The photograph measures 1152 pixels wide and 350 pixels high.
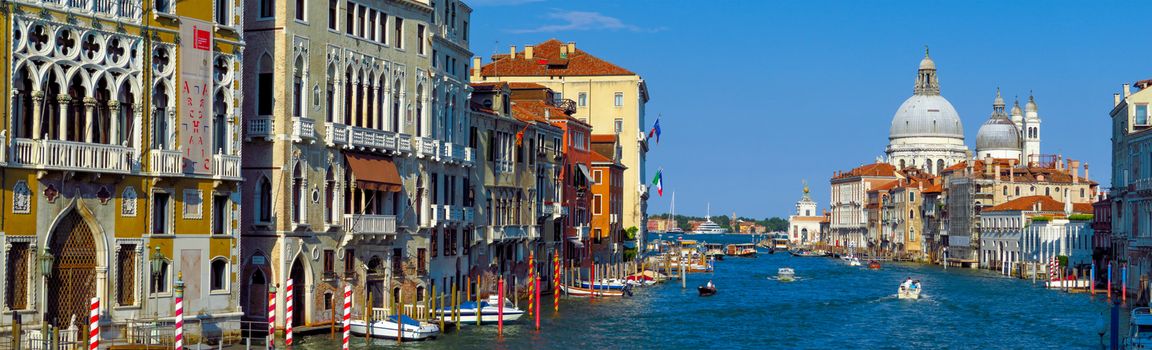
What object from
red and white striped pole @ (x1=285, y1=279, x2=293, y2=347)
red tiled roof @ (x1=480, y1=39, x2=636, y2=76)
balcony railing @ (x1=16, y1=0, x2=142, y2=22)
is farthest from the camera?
red tiled roof @ (x1=480, y1=39, x2=636, y2=76)

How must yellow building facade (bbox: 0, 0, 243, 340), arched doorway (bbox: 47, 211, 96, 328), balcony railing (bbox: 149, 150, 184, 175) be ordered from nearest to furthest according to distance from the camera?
yellow building facade (bbox: 0, 0, 243, 340), arched doorway (bbox: 47, 211, 96, 328), balcony railing (bbox: 149, 150, 184, 175)

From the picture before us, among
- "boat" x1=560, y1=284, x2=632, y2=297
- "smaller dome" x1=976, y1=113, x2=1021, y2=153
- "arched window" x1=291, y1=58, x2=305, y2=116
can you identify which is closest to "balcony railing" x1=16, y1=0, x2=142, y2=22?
"arched window" x1=291, y1=58, x2=305, y2=116

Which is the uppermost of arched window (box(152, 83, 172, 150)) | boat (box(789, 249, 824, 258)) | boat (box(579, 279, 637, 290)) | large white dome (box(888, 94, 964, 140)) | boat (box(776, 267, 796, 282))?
large white dome (box(888, 94, 964, 140))

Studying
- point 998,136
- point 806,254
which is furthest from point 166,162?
point 998,136

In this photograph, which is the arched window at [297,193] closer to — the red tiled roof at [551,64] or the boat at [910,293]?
the boat at [910,293]

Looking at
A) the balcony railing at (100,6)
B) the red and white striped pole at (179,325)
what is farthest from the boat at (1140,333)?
the balcony railing at (100,6)

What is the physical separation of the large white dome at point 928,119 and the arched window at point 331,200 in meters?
150

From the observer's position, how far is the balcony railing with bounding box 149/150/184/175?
30047 millimetres

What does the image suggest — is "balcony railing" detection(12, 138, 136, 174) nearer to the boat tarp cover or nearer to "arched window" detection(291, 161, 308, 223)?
"arched window" detection(291, 161, 308, 223)

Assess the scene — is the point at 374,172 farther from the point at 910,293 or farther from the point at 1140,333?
the point at 910,293

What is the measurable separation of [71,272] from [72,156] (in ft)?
7.37

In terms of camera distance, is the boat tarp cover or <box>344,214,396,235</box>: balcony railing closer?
the boat tarp cover

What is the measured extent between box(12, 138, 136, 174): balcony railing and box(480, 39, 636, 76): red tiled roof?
5101 cm

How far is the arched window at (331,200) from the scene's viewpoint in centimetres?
3756
